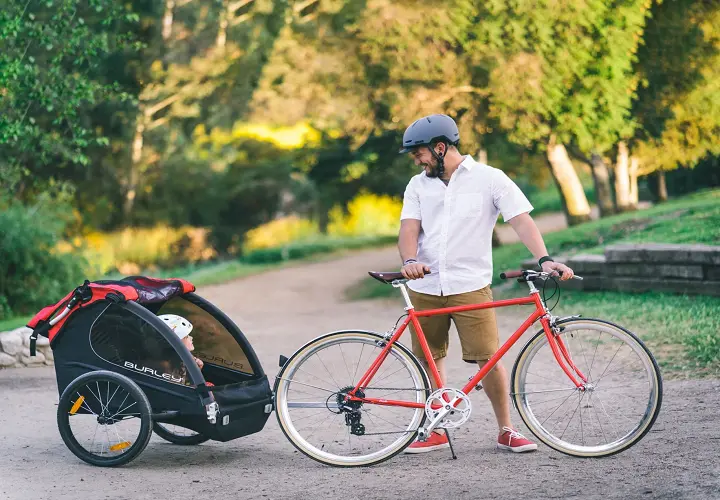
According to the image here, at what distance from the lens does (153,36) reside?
25.9m

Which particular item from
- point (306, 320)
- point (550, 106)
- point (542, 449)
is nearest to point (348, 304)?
point (306, 320)

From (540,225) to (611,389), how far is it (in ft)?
82.5

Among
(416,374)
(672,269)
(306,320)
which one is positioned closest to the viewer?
(416,374)

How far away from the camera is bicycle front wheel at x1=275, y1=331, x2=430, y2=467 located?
617 cm

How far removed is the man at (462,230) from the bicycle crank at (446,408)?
23cm

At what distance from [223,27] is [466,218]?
943 inches

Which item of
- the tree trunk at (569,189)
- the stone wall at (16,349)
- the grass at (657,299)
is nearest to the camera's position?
the grass at (657,299)

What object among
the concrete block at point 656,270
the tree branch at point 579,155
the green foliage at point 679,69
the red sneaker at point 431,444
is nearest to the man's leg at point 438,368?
the red sneaker at point 431,444

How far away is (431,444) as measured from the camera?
656 cm

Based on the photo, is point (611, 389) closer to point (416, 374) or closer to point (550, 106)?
point (416, 374)

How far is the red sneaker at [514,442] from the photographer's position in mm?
6359

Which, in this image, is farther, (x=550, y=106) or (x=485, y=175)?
(x=550, y=106)

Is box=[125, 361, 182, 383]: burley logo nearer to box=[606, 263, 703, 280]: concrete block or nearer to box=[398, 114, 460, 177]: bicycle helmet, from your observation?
box=[398, 114, 460, 177]: bicycle helmet

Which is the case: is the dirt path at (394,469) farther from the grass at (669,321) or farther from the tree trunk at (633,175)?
the tree trunk at (633,175)
